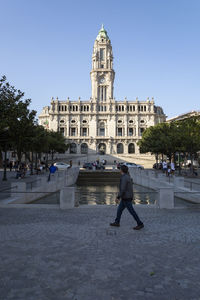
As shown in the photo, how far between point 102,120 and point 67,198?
77.7 m

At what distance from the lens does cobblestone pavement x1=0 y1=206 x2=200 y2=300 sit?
389cm

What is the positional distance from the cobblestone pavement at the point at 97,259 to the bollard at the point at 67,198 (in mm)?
1908

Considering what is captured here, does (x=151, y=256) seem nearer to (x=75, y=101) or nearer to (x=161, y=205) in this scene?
(x=161, y=205)

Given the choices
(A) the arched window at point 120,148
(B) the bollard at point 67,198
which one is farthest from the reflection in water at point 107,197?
(A) the arched window at point 120,148

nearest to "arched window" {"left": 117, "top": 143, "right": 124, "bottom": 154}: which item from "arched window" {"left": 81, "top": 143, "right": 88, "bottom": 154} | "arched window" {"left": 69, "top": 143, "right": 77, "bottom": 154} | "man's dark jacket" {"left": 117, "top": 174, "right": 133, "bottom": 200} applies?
"arched window" {"left": 81, "top": 143, "right": 88, "bottom": 154}

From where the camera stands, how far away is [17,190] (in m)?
12.8

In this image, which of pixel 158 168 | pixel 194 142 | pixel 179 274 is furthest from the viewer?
pixel 158 168

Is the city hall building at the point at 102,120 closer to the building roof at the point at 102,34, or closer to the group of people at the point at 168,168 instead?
the building roof at the point at 102,34

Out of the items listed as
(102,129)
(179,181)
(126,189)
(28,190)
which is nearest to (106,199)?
(179,181)

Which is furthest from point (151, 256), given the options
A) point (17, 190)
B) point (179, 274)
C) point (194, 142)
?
point (194, 142)

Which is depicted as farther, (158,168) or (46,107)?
(46,107)

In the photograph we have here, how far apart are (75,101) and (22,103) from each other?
6979 centimetres

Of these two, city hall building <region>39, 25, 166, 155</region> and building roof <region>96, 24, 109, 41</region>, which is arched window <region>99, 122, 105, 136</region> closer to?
city hall building <region>39, 25, 166, 155</region>

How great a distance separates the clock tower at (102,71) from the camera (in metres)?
89.3
